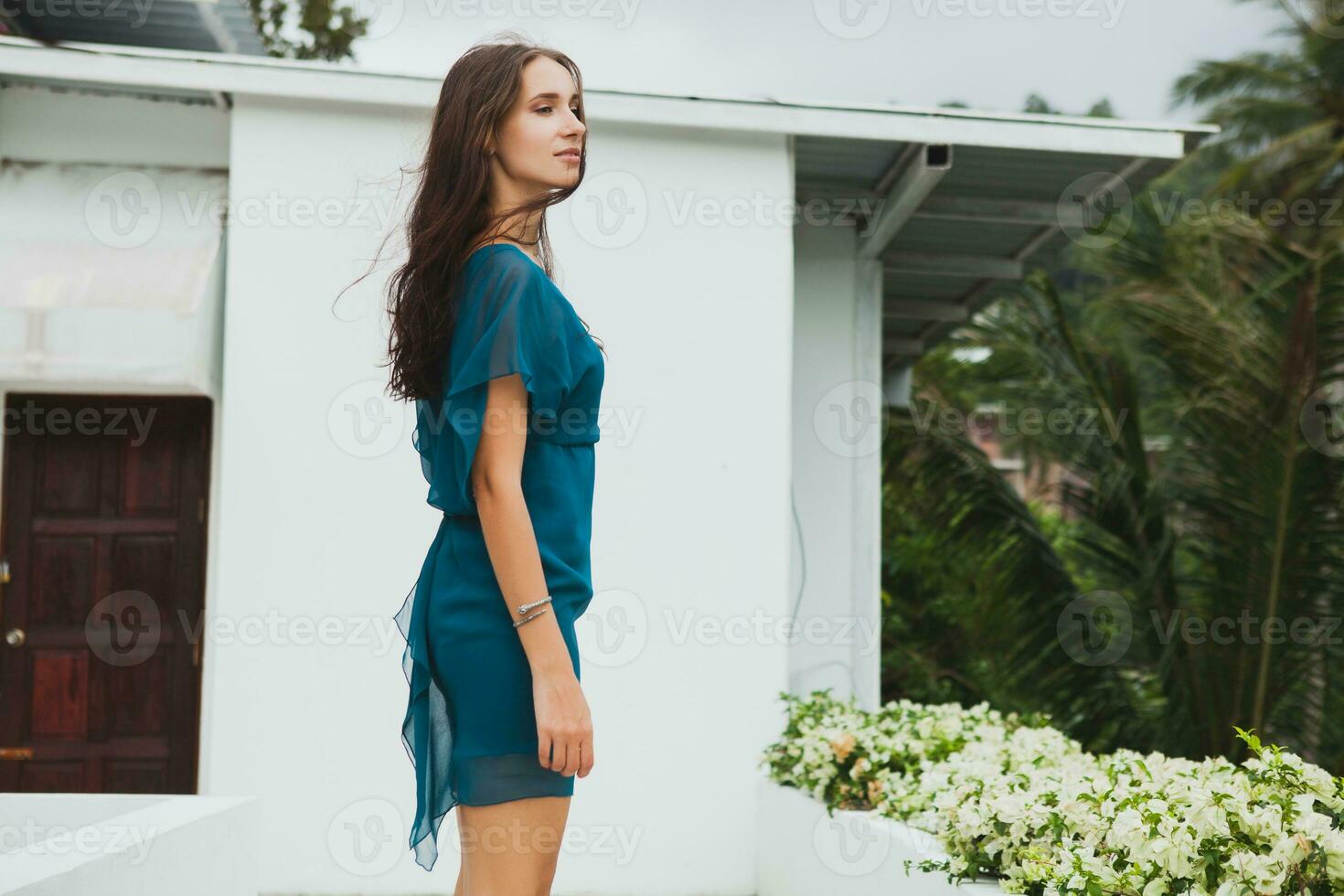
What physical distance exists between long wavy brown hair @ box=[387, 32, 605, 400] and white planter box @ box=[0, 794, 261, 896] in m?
1.17

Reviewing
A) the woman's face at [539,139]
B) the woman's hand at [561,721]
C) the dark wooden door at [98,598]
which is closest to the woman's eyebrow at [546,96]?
the woman's face at [539,139]

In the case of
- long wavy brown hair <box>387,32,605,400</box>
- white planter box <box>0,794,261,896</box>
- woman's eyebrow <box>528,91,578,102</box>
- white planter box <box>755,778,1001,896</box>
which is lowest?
white planter box <box>755,778,1001,896</box>

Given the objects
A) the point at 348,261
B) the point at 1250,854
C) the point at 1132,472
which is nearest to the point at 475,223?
the point at 1250,854

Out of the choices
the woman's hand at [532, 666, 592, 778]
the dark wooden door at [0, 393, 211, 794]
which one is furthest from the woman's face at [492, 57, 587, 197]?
the dark wooden door at [0, 393, 211, 794]

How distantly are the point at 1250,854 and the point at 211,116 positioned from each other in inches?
221

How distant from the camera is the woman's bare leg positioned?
1756 millimetres

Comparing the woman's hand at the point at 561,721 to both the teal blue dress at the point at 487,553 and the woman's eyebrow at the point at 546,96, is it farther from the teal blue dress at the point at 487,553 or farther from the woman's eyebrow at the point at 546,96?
the woman's eyebrow at the point at 546,96

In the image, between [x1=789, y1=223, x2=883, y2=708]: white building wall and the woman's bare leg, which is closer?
the woman's bare leg

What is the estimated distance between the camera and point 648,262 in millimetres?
5922

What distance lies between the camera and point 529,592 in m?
1.73

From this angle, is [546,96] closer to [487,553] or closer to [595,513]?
[487,553]

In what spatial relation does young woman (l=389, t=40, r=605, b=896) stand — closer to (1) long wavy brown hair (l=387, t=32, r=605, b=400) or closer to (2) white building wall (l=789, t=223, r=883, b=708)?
(1) long wavy brown hair (l=387, t=32, r=605, b=400)

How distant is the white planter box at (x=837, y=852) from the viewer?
3314 mm

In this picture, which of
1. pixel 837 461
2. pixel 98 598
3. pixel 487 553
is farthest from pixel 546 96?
pixel 837 461
